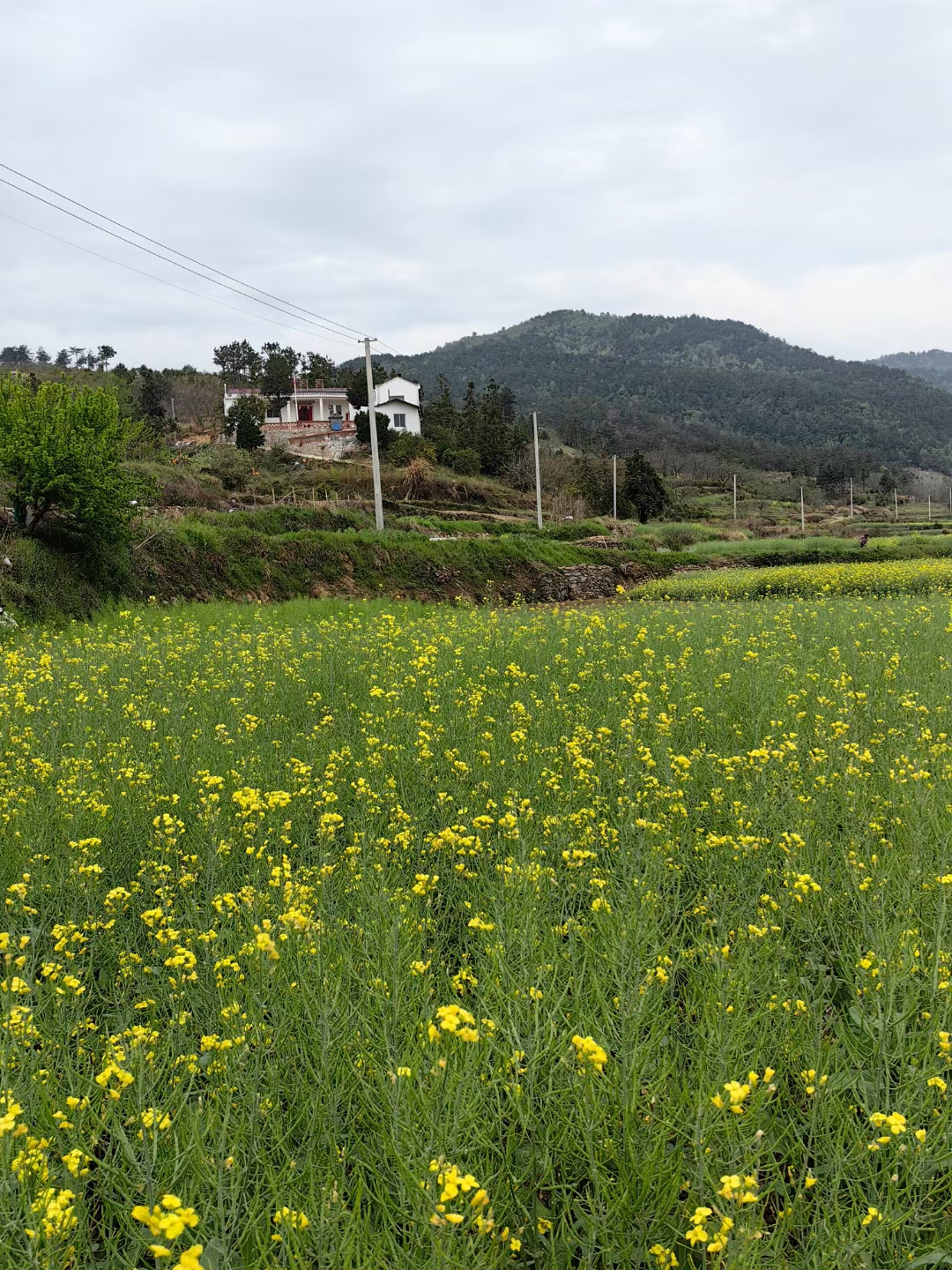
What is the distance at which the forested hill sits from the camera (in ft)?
341

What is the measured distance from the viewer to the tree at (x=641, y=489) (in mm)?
55750

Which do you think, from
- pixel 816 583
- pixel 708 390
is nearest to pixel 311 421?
pixel 816 583

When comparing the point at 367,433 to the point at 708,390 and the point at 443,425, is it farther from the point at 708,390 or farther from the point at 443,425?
the point at 708,390

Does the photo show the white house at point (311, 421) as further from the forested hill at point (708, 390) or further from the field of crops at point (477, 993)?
the field of crops at point (477, 993)

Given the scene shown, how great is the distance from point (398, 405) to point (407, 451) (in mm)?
15676

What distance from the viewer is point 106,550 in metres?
15.8

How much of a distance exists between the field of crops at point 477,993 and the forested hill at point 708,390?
84.7m

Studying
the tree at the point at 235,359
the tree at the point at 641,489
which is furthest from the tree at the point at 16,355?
the tree at the point at 641,489

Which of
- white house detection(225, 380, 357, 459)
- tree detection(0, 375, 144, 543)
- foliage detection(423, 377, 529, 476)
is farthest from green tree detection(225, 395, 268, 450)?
tree detection(0, 375, 144, 543)

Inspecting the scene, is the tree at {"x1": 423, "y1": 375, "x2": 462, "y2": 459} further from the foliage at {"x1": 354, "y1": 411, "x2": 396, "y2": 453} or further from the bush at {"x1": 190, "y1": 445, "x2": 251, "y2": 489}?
the bush at {"x1": 190, "y1": 445, "x2": 251, "y2": 489}

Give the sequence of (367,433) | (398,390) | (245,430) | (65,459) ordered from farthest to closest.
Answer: (398,390)
(367,433)
(245,430)
(65,459)

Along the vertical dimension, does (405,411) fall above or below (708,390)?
below

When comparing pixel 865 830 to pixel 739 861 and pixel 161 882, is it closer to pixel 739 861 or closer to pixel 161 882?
pixel 739 861

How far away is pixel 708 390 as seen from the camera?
130 m
